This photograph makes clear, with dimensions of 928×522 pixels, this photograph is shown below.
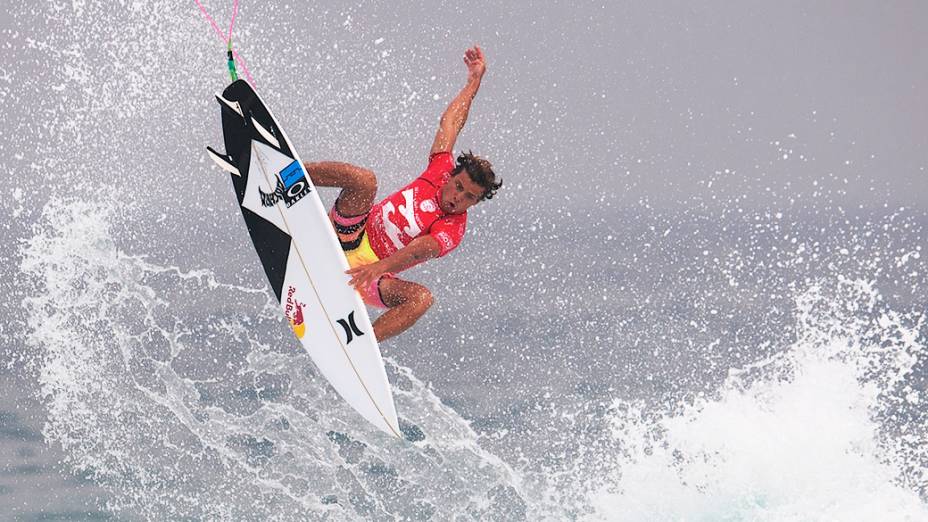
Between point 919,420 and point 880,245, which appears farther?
point 880,245

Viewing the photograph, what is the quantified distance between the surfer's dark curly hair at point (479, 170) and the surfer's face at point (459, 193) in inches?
1.1

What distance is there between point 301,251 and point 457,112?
140 cm

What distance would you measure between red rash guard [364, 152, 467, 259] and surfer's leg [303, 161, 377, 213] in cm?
18

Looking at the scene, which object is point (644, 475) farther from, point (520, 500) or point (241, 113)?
point (241, 113)

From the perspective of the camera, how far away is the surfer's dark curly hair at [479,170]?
25.5ft

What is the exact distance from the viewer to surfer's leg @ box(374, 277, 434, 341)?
26.2ft

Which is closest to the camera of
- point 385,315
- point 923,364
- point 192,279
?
point 385,315

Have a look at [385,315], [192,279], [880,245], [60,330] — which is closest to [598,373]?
[60,330]

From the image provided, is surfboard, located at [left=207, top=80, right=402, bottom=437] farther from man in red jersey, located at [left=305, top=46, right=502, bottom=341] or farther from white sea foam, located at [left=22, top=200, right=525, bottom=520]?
white sea foam, located at [left=22, top=200, right=525, bottom=520]

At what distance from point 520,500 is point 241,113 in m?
4.73

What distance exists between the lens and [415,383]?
616 inches

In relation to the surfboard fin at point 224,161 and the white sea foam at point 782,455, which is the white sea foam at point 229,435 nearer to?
the white sea foam at point 782,455

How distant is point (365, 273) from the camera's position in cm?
768

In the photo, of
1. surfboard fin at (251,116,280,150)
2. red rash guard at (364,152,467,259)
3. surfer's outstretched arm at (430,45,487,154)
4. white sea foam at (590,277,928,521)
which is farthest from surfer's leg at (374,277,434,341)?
white sea foam at (590,277,928,521)
